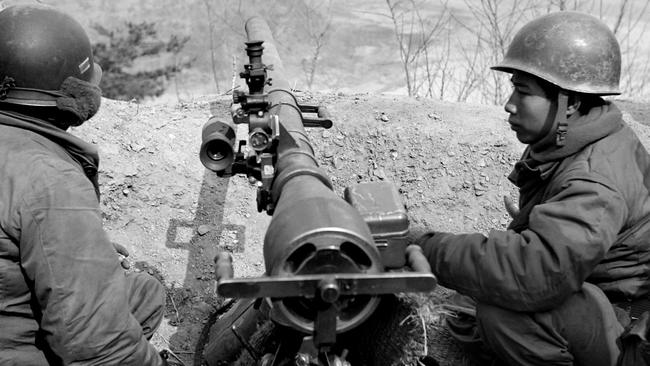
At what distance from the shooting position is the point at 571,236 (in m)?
3.05

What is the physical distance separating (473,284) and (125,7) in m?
10.8

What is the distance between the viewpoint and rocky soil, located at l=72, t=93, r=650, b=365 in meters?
Answer: 5.26

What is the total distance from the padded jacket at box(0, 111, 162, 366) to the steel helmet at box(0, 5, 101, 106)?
0.55 feet

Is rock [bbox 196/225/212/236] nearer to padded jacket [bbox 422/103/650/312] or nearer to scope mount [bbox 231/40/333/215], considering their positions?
scope mount [bbox 231/40/333/215]

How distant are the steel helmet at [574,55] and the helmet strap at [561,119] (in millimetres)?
45

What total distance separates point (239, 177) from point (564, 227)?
3.28 metres

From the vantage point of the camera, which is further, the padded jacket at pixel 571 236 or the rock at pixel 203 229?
the rock at pixel 203 229

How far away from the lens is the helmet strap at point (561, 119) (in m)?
3.39

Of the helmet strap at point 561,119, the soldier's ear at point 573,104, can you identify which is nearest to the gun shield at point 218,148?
the helmet strap at point 561,119

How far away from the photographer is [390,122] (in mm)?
6234

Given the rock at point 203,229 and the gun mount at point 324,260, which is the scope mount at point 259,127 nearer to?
the gun mount at point 324,260

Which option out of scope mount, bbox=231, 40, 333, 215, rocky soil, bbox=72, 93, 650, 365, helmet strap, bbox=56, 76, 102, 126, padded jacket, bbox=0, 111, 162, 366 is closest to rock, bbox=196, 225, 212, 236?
rocky soil, bbox=72, 93, 650, 365

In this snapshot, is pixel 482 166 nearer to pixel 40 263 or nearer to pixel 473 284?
pixel 473 284

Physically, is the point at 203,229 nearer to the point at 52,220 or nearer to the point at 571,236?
the point at 52,220
